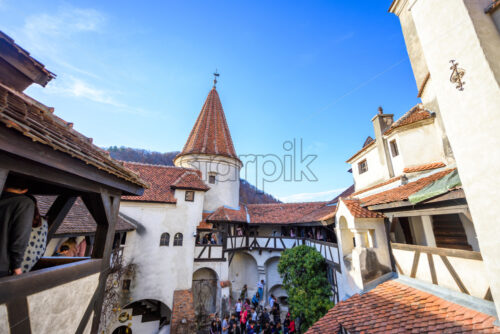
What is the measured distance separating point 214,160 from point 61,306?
1480 centimetres

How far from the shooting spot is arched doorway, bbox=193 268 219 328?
1327cm

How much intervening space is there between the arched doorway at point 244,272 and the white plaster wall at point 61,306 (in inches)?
546

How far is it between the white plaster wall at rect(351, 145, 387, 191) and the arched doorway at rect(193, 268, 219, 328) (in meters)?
10.2

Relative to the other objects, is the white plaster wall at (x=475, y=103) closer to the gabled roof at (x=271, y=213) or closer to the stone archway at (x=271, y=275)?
the gabled roof at (x=271, y=213)

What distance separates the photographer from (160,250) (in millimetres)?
12039

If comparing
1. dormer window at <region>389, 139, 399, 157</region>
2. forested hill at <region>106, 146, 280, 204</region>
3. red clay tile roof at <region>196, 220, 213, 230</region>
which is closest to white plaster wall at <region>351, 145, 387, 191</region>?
dormer window at <region>389, 139, 399, 157</region>

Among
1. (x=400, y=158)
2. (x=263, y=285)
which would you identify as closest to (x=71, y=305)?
(x=400, y=158)

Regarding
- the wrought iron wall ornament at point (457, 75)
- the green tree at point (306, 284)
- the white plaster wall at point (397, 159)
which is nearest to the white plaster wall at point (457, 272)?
the wrought iron wall ornament at point (457, 75)

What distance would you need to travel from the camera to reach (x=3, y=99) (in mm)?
1835

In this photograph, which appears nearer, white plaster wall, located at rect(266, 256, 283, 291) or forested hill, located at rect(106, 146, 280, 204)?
white plaster wall, located at rect(266, 256, 283, 291)

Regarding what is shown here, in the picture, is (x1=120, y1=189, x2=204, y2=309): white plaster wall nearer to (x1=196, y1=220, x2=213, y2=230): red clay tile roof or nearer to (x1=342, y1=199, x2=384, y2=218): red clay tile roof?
(x1=196, y1=220, x2=213, y2=230): red clay tile roof

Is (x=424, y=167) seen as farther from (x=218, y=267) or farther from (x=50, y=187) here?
(x=218, y=267)

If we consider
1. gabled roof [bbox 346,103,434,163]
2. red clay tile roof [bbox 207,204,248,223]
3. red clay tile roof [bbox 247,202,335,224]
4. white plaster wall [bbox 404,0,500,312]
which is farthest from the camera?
red clay tile roof [bbox 247,202,335,224]

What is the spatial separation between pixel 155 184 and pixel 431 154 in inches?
553
